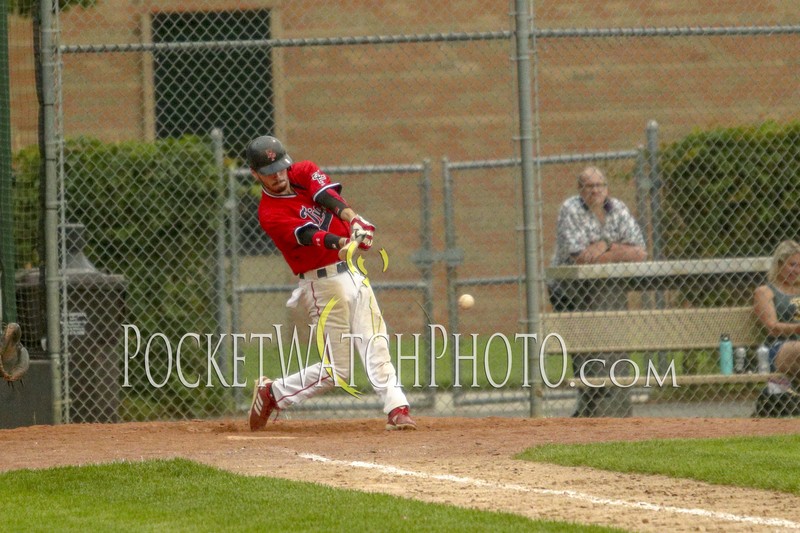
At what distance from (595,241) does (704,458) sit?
306 cm

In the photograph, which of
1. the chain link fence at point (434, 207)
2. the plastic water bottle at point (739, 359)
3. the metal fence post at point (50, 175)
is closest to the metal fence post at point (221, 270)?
the chain link fence at point (434, 207)

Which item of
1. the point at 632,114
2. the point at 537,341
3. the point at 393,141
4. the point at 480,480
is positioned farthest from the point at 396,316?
the point at 480,480

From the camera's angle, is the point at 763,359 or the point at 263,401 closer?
the point at 263,401

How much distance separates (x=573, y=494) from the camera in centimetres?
533

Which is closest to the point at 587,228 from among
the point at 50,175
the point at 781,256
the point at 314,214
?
the point at 781,256

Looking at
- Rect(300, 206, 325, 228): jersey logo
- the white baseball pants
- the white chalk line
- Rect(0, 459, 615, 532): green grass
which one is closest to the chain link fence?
the white baseball pants

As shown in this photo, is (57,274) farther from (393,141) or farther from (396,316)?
(393,141)

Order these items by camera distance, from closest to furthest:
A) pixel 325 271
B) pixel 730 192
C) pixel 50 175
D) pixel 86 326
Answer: pixel 325 271, pixel 50 175, pixel 86 326, pixel 730 192

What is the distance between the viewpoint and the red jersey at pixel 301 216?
7.61m

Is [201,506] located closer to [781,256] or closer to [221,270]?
[221,270]

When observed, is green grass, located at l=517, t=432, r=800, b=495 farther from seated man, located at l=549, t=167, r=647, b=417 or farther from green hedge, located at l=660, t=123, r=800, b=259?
green hedge, located at l=660, t=123, r=800, b=259

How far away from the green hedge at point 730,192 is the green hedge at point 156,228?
3.66 meters

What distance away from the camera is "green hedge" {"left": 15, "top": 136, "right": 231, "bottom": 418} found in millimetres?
9430

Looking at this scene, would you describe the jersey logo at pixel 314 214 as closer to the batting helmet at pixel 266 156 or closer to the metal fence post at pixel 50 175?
the batting helmet at pixel 266 156
